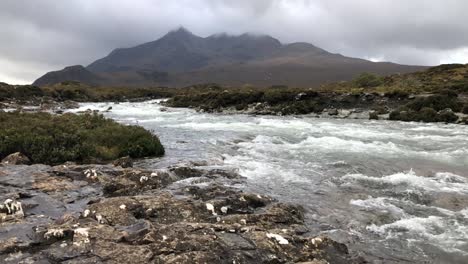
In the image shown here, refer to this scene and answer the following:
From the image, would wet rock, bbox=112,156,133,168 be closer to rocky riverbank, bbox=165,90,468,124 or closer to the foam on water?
the foam on water

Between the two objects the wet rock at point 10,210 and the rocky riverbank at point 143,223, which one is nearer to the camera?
the rocky riverbank at point 143,223

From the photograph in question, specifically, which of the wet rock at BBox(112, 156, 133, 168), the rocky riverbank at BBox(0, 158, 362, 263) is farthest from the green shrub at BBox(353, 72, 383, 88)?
the rocky riverbank at BBox(0, 158, 362, 263)

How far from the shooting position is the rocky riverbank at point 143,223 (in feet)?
23.3

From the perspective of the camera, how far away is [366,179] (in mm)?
15008

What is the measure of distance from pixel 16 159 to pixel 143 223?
881cm

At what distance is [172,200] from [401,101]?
138 ft

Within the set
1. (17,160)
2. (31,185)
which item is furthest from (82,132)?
(31,185)

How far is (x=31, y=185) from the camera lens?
37.9 ft

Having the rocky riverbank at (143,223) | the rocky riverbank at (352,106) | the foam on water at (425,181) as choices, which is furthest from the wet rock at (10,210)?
the rocky riverbank at (352,106)

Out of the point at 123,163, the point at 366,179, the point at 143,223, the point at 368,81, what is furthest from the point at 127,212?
the point at 368,81

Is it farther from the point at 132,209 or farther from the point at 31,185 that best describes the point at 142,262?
the point at 31,185

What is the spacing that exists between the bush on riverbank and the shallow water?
141 centimetres

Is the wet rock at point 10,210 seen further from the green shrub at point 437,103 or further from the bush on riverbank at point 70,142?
the green shrub at point 437,103

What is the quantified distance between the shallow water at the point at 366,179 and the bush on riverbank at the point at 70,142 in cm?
141
